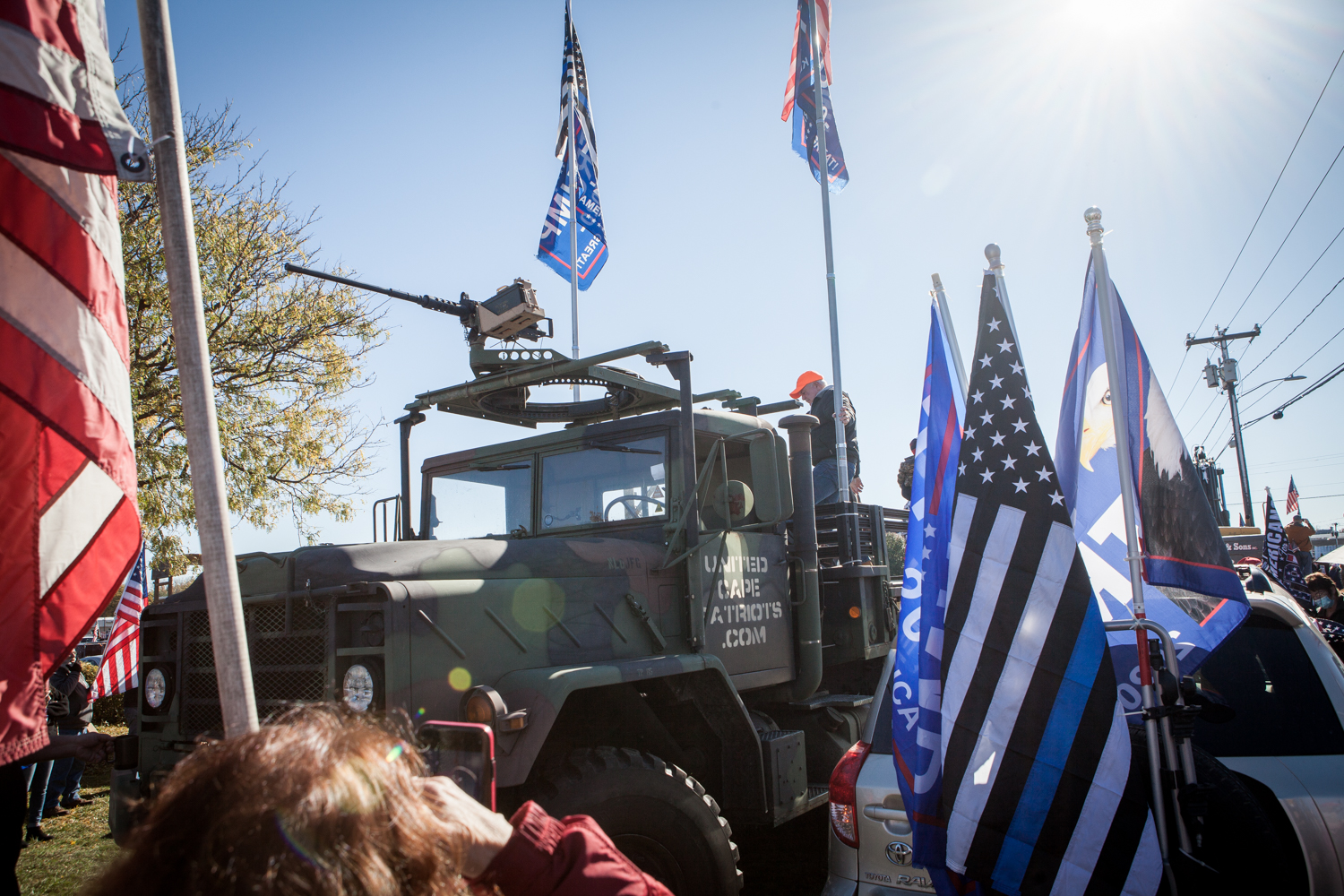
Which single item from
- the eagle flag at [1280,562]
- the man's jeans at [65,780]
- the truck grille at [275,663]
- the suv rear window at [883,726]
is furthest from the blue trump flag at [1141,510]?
the man's jeans at [65,780]

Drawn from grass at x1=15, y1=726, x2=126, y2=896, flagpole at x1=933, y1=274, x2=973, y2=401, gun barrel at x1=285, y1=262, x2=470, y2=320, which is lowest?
grass at x1=15, y1=726, x2=126, y2=896

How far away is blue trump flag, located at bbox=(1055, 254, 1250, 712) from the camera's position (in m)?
2.95

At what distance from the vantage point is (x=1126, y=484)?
9.52 feet

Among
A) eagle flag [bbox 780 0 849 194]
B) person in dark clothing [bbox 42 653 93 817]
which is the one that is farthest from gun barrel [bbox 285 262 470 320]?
eagle flag [bbox 780 0 849 194]

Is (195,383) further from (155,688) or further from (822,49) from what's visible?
(822,49)

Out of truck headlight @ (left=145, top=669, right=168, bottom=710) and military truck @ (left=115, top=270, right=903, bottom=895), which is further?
truck headlight @ (left=145, top=669, right=168, bottom=710)

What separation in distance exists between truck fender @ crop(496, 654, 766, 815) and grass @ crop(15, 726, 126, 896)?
270cm

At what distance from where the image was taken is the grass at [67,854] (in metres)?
5.25

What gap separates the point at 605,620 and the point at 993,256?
232 centimetres

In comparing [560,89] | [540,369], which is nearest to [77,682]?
[540,369]

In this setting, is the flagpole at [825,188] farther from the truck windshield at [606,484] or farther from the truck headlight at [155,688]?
the truck headlight at [155,688]

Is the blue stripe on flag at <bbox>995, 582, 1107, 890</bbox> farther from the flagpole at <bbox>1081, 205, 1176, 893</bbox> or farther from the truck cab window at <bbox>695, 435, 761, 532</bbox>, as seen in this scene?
the truck cab window at <bbox>695, 435, 761, 532</bbox>

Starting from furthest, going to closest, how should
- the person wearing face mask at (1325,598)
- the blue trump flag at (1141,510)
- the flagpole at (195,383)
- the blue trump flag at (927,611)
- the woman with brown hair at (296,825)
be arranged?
1. the person wearing face mask at (1325,598)
2. the blue trump flag at (1141,510)
3. the blue trump flag at (927,611)
4. the flagpole at (195,383)
5. the woman with brown hair at (296,825)

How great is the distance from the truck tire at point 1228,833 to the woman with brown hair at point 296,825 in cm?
241
